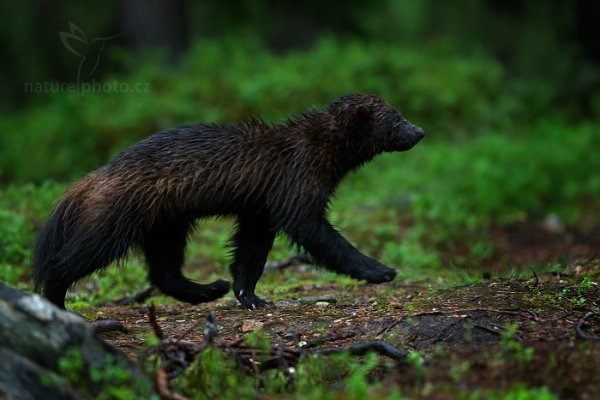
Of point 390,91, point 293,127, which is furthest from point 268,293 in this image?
point 390,91

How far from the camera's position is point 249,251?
7.24 metres

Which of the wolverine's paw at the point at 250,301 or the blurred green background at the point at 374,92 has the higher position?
the blurred green background at the point at 374,92

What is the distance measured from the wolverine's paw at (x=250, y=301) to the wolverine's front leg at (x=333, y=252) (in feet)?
2.02

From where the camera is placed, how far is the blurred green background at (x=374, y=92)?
38.0 ft

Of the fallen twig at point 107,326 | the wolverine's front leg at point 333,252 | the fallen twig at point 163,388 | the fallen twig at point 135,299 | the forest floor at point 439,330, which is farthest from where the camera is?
the fallen twig at point 135,299

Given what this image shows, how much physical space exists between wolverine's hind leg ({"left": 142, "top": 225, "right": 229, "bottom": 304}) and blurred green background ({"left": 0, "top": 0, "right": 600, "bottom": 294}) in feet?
5.14

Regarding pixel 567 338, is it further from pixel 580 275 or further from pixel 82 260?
pixel 82 260

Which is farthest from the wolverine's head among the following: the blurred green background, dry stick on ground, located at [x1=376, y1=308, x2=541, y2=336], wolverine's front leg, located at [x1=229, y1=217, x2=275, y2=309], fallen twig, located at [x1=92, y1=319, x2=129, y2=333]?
fallen twig, located at [x1=92, y1=319, x2=129, y2=333]

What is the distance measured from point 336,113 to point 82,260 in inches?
94.8

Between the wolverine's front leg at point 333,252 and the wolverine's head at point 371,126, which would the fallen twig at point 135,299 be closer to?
the wolverine's front leg at point 333,252

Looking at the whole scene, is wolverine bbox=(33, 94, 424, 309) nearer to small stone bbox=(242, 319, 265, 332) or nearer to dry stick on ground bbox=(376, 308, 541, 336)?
small stone bbox=(242, 319, 265, 332)

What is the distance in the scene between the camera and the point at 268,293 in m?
7.91

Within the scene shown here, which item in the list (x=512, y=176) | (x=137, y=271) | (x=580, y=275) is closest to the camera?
(x=580, y=275)

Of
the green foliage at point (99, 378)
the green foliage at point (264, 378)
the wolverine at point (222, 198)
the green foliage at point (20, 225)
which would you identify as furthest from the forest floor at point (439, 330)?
the green foliage at point (20, 225)
